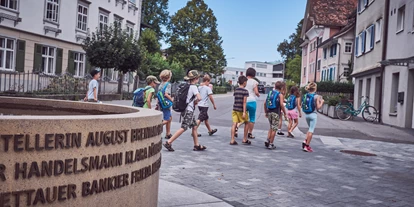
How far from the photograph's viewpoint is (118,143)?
402cm

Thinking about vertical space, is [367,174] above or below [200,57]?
below

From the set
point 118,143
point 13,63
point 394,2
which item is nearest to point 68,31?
point 13,63

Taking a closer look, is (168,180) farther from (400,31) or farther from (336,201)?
(400,31)

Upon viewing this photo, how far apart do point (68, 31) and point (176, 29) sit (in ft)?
127

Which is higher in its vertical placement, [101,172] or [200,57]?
[200,57]

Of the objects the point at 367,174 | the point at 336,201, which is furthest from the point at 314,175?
the point at 336,201

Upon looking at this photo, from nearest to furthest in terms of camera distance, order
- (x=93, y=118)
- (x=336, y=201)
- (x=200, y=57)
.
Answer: (x=93, y=118)
(x=336, y=201)
(x=200, y=57)

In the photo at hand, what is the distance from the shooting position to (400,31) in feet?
70.3

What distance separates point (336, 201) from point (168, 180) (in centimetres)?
234

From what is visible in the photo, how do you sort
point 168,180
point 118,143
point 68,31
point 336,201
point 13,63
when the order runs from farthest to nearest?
point 68,31 → point 13,63 → point 168,180 → point 336,201 → point 118,143

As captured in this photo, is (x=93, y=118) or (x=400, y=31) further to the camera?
(x=400, y=31)

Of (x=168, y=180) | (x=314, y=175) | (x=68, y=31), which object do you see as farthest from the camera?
(x=68, y=31)

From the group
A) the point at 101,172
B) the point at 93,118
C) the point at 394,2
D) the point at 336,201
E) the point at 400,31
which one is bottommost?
the point at 336,201

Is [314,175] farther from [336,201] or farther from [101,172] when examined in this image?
[101,172]
